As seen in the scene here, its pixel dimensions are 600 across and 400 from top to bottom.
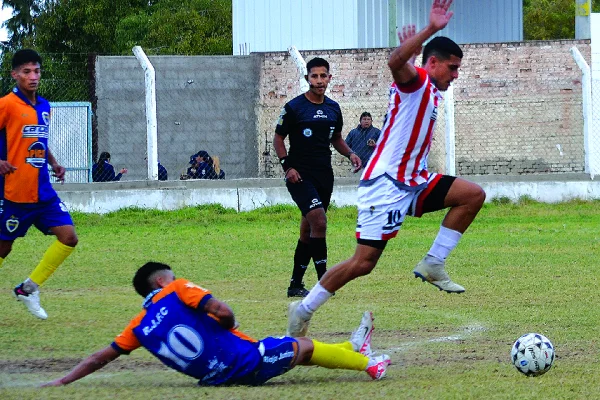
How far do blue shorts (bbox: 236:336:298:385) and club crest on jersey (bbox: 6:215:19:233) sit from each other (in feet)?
12.0

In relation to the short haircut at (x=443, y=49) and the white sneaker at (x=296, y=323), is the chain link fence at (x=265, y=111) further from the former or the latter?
the short haircut at (x=443, y=49)

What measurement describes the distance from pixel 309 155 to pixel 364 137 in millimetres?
9095

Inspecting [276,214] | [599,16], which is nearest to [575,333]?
[276,214]

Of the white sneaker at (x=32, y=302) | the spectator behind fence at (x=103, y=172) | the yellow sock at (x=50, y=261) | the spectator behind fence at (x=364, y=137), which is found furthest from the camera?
the spectator behind fence at (x=103, y=172)

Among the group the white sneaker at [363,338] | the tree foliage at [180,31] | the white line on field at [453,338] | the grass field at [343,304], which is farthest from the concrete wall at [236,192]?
the tree foliage at [180,31]

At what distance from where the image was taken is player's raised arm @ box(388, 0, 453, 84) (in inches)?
267

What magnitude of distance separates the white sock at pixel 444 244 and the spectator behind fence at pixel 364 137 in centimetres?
1159

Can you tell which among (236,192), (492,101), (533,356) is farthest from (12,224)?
(492,101)

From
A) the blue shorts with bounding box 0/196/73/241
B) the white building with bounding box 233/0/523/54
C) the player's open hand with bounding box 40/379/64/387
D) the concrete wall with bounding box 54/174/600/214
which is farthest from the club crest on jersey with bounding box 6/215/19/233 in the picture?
the white building with bounding box 233/0/523/54

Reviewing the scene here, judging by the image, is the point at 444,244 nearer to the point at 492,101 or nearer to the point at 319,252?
the point at 319,252

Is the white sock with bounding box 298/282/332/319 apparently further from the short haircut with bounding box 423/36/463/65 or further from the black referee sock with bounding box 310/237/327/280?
the black referee sock with bounding box 310/237/327/280

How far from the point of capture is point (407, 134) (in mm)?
7254

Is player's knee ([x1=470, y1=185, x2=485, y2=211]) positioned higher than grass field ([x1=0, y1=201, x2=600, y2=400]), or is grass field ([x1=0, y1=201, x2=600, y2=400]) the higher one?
player's knee ([x1=470, y1=185, x2=485, y2=211])

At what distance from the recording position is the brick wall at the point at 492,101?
2416cm
